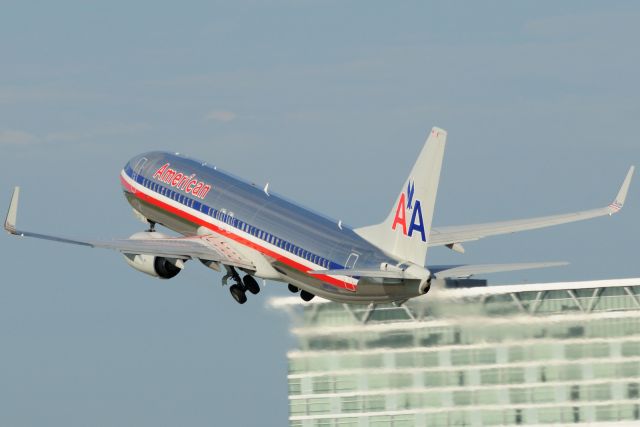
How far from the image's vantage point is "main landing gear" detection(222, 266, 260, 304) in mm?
95250

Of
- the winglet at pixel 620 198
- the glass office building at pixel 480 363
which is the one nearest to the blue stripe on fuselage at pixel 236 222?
the winglet at pixel 620 198

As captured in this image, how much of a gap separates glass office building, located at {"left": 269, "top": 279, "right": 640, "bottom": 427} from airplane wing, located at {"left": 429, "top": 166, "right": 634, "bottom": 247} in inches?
924

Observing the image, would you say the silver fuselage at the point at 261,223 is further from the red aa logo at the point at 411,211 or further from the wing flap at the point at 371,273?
the red aa logo at the point at 411,211

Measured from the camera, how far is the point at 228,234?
93312 millimetres

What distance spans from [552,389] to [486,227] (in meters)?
33.2

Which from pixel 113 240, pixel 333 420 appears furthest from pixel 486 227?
pixel 333 420

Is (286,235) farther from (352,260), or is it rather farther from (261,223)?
(352,260)

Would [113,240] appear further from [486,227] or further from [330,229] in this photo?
[486,227]

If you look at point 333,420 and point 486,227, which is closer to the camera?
point 486,227

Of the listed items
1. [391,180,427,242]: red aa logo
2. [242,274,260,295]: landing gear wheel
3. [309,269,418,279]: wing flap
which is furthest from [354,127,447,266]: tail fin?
[242,274,260,295]: landing gear wheel

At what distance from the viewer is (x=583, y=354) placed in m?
124

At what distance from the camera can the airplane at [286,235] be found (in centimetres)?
8344

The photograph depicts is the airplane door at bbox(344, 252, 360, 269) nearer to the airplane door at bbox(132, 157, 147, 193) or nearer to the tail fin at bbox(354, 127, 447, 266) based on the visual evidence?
the tail fin at bbox(354, 127, 447, 266)

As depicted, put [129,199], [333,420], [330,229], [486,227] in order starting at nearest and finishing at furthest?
[330,229] < [486,227] < [129,199] < [333,420]
